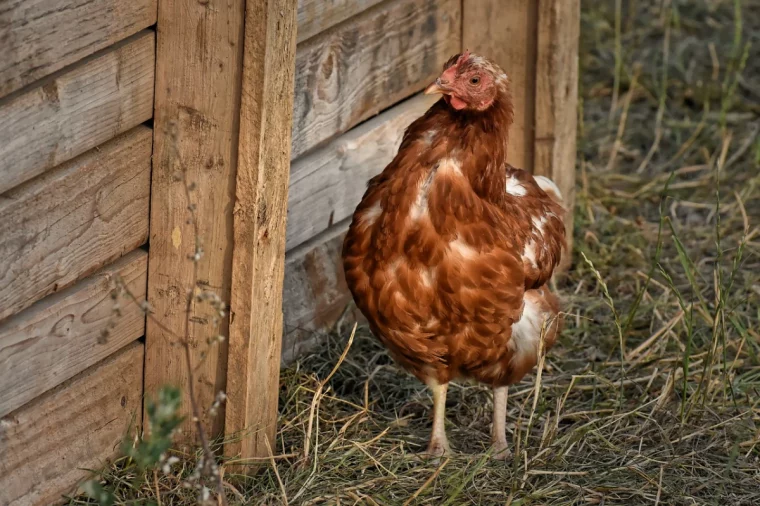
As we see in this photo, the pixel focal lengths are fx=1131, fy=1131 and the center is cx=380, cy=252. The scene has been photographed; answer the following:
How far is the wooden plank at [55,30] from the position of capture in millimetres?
2346

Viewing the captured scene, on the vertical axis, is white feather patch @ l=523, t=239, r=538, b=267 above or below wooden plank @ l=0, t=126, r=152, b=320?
below

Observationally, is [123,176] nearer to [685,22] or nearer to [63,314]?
[63,314]

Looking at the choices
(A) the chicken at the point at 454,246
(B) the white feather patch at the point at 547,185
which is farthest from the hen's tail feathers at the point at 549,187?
(A) the chicken at the point at 454,246

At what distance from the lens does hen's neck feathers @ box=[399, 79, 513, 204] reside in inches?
112

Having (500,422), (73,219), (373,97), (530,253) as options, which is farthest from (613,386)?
(73,219)

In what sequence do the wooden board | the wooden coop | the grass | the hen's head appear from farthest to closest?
the wooden board, the grass, the hen's head, the wooden coop

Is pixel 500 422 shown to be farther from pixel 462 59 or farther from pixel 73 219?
pixel 73 219

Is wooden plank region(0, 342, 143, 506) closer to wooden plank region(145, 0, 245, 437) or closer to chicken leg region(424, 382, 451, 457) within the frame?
wooden plank region(145, 0, 245, 437)

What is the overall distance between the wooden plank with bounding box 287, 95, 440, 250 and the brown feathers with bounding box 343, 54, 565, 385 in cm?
41

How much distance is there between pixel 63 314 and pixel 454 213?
3.24 feet

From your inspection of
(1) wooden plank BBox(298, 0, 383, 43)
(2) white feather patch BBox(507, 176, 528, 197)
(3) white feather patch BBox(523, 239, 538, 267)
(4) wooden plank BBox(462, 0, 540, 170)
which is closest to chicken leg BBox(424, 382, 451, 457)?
(3) white feather patch BBox(523, 239, 538, 267)

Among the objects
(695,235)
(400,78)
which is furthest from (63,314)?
(695,235)

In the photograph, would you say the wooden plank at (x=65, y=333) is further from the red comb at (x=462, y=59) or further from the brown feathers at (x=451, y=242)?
the red comb at (x=462, y=59)

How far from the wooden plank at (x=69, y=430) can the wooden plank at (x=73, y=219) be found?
27 centimetres
